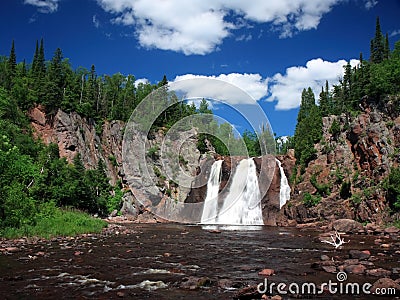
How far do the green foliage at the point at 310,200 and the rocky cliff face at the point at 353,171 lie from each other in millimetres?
404

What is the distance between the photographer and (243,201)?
5262 cm

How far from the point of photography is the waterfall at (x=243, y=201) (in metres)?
51.3

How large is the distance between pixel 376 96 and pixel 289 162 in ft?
54.2

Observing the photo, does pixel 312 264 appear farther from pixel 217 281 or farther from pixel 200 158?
pixel 200 158

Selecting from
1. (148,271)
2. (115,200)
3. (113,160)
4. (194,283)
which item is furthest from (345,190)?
(113,160)

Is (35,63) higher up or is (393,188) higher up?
(35,63)

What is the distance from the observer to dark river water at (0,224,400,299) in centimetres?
995

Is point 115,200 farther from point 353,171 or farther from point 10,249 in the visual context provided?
point 10,249

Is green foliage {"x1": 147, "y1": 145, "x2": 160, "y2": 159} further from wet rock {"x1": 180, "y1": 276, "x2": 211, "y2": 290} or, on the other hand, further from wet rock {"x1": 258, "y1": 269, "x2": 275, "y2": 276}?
wet rock {"x1": 180, "y1": 276, "x2": 211, "y2": 290}

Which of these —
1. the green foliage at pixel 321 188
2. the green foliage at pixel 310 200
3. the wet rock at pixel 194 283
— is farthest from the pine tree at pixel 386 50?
the wet rock at pixel 194 283

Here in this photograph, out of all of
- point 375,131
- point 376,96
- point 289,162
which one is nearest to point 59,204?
point 289,162

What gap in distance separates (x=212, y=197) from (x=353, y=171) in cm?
2122

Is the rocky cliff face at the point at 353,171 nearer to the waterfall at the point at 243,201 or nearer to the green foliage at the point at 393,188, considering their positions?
the green foliage at the point at 393,188

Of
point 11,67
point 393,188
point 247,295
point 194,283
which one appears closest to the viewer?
point 247,295
